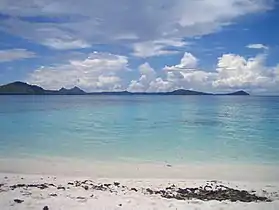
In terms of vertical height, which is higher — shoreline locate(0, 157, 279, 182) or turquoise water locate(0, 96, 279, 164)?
turquoise water locate(0, 96, 279, 164)

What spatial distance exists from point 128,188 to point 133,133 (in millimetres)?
2435

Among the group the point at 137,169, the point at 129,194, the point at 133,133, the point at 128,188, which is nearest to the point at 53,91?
the point at 137,169

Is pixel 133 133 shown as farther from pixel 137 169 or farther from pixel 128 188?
pixel 128 188

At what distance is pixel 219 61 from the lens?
13.3ft

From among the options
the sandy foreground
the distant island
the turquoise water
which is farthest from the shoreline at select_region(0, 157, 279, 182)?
the distant island

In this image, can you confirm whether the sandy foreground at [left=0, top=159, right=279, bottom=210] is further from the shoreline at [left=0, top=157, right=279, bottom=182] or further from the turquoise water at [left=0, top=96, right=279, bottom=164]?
the turquoise water at [left=0, top=96, right=279, bottom=164]

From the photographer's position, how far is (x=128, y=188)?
3.31 metres

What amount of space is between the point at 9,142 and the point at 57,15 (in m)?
1.69

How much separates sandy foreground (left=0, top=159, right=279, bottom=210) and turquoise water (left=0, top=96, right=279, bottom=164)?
14.3 inches

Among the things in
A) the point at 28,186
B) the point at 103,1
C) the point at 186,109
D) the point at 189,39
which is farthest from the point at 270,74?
the point at 186,109

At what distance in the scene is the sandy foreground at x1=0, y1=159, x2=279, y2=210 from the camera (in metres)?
2.90

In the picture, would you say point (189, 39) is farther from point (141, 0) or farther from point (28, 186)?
point (28, 186)

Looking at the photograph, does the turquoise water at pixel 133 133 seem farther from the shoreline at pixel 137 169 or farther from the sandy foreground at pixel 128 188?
the sandy foreground at pixel 128 188

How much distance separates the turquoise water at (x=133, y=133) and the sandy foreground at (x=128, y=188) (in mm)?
364
